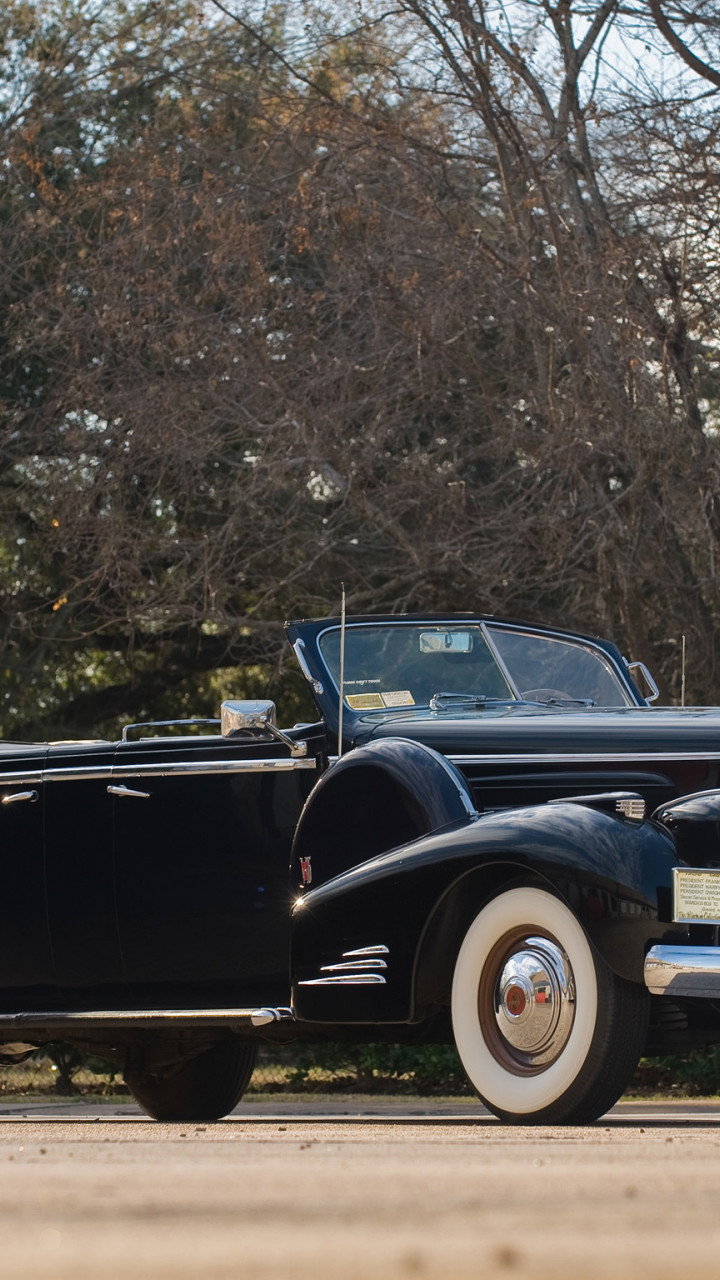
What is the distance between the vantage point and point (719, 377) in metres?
11.7

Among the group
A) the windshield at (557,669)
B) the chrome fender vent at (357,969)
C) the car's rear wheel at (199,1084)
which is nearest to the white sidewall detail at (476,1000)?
the chrome fender vent at (357,969)

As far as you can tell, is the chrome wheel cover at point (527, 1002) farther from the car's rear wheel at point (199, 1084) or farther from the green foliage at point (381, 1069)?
the green foliage at point (381, 1069)

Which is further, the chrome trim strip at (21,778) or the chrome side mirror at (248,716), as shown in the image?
the chrome trim strip at (21,778)

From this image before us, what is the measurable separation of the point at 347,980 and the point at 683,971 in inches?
48.3

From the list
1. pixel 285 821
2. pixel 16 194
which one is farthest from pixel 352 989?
pixel 16 194

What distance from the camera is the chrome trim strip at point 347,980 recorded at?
5.41 meters

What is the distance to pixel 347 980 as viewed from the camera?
547 cm

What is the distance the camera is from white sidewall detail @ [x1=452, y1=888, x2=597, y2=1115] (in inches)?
189

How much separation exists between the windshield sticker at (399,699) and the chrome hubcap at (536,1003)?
1.63m

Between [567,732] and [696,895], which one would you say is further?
[567,732]

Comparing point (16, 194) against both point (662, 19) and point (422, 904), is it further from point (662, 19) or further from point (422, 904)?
point (422, 904)

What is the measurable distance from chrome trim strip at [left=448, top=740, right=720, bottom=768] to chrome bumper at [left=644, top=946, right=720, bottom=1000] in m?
0.94

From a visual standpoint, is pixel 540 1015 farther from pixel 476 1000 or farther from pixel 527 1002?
pixel 476 1000

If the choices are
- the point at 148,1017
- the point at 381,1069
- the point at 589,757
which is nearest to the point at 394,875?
the point at 589,757
